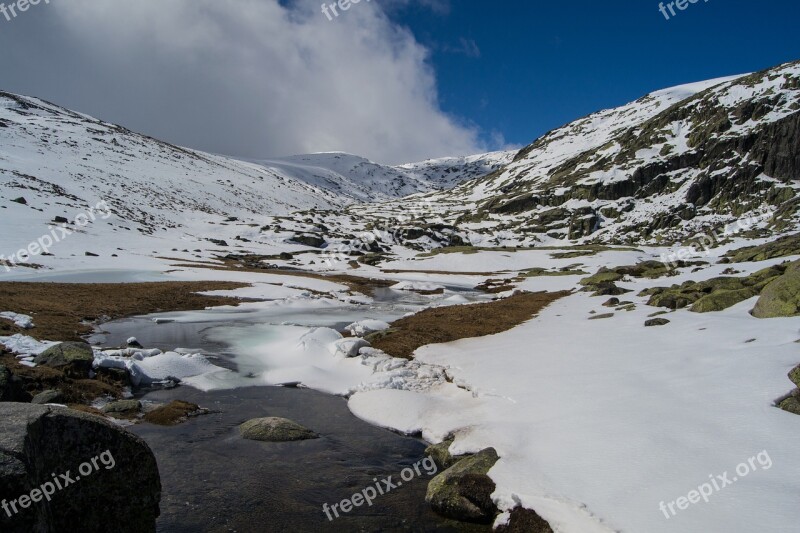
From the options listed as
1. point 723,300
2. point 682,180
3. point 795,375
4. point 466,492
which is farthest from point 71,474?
point 682,180

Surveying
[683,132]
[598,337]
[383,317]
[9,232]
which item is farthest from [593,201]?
[9,232]

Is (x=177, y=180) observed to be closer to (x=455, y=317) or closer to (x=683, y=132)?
(x=455, y=317)

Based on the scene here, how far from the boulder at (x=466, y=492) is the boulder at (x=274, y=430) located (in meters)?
4.56

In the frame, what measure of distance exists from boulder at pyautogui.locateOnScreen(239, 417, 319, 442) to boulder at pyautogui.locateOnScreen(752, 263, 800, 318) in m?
16.9

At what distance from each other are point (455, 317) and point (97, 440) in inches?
975

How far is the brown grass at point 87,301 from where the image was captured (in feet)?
70.7

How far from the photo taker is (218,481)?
9.77 m

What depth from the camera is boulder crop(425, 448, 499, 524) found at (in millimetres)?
8617

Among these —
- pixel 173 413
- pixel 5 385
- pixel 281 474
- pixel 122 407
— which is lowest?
pixel 281 474

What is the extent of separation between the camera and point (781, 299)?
15.7 meters

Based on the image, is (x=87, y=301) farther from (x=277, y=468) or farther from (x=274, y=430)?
(x=277, y=468)

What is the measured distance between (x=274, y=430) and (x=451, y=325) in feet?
52.3

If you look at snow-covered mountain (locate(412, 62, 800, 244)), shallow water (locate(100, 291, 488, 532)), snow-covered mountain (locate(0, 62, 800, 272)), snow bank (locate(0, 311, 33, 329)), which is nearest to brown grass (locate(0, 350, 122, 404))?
shallow water (locate(100, 291, 488, 532))

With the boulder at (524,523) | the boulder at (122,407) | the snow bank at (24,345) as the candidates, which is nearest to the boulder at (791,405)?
the boulder at (524,523)
